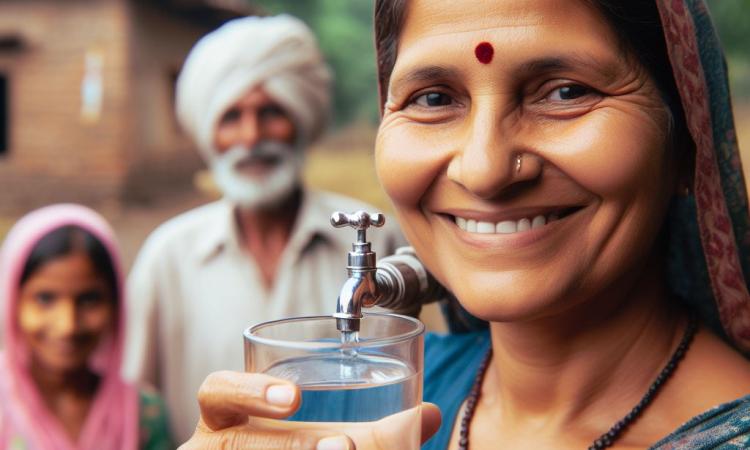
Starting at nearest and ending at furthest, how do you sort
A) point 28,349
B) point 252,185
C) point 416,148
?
point 416,148 < point 28,349 < point 252,185

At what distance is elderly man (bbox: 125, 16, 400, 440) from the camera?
3.73 metres

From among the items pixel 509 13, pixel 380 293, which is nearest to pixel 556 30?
→ pixel 509 13

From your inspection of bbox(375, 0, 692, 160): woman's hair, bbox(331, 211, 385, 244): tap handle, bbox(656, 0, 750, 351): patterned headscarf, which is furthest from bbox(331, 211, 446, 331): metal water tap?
bbox(656, 0, 750, 351): patterned headscarf

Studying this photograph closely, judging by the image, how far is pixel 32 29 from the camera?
9664 millimetres

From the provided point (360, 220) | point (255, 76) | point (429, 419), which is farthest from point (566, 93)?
point (255, 76)

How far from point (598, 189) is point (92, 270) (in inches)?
105

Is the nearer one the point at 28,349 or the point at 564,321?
the point at 564,321

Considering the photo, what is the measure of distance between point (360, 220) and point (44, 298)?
100 inches

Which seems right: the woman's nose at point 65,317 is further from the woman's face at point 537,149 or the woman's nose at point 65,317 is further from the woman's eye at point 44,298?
the woman's face at point 537,149

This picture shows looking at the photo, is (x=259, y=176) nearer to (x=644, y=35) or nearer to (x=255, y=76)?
(x=255, y=76)

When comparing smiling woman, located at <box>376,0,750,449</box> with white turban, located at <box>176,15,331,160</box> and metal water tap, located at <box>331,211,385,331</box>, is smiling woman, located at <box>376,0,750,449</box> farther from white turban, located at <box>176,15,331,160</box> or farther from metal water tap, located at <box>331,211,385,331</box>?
white turban, located at <box>176,15,331,160</box>

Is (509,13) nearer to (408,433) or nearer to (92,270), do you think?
(408,433)

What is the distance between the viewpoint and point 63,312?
336 centimetres

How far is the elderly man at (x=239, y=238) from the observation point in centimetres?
373
